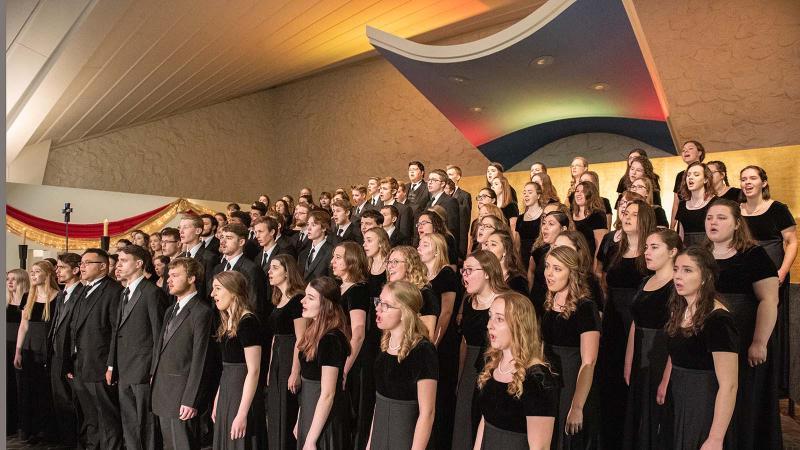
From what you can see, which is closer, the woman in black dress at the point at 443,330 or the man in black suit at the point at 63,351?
the woman in black dress at the point at 443,330

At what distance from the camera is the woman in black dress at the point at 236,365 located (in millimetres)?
3881

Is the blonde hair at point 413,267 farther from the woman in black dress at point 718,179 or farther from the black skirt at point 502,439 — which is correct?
the woman in black dress at point 718,179

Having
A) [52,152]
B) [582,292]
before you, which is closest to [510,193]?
[582,292]

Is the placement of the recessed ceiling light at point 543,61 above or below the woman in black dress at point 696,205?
above

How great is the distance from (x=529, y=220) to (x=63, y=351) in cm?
425

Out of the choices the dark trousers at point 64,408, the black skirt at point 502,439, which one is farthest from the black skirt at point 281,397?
the dark trousers at point 64,408

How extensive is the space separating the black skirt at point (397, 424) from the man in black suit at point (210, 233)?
152 inches

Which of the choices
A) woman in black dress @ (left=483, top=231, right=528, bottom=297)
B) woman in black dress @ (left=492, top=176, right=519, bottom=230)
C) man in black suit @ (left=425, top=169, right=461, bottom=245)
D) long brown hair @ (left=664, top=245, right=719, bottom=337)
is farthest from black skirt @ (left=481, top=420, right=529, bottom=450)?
man in black suit @ (left=425, top=169, right=461, bottom=245)

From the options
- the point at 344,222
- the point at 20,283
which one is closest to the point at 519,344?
the point at 344,222

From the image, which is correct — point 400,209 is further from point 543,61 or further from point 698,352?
point 698,352

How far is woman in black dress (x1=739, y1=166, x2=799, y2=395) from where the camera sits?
4.42 metres

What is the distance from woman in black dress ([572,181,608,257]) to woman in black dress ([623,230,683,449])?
183cm

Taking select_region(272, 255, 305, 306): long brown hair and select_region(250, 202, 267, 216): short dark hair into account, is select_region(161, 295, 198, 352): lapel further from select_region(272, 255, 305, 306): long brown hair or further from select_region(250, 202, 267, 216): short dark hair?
select_region(250, 202, 267, 216): short dark hair

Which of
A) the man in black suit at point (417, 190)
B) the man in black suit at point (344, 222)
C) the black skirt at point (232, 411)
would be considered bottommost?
the black skirt at point (232, 411)
